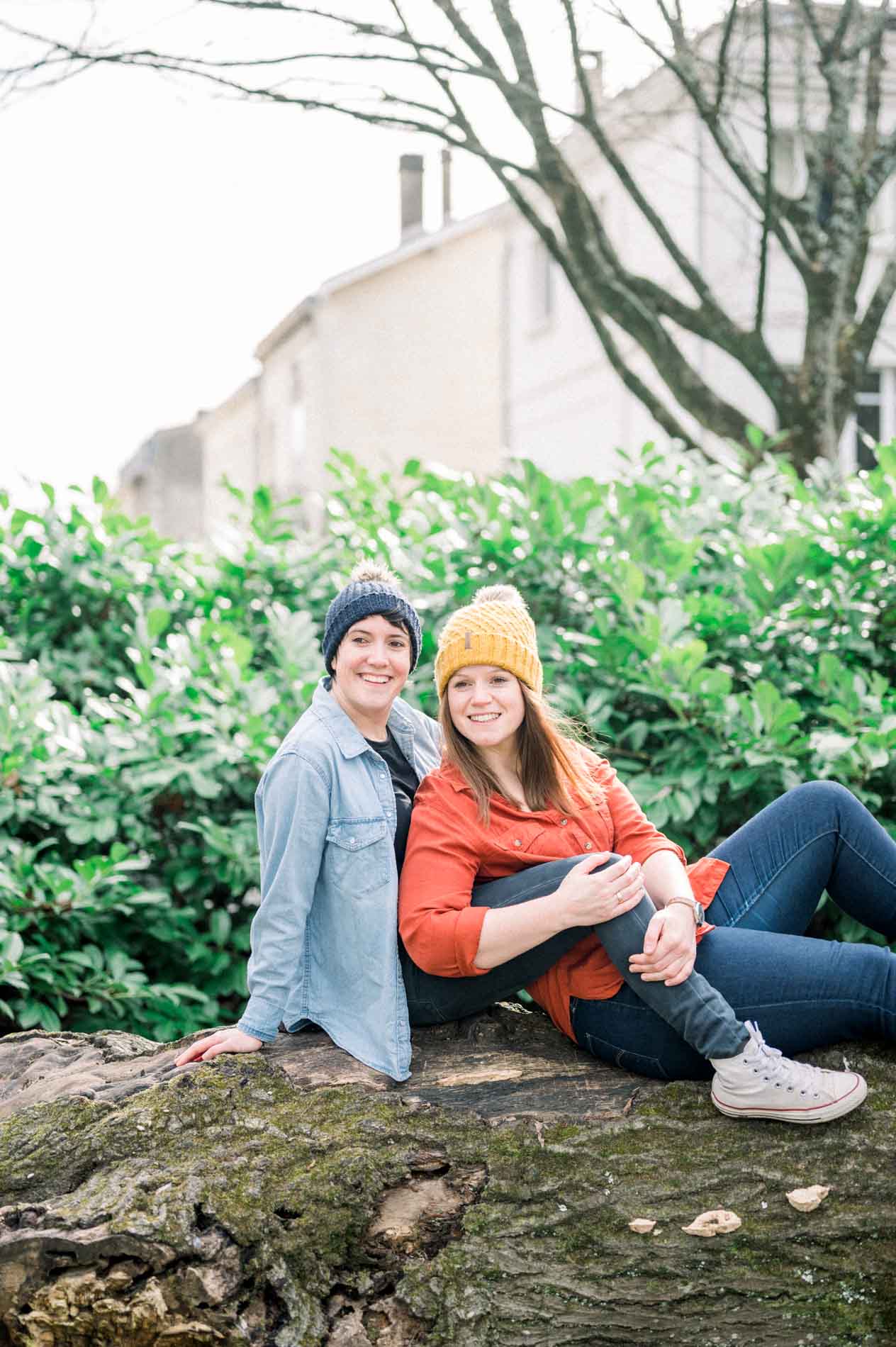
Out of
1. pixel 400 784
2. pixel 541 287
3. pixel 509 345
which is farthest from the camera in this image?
pixel 509 345

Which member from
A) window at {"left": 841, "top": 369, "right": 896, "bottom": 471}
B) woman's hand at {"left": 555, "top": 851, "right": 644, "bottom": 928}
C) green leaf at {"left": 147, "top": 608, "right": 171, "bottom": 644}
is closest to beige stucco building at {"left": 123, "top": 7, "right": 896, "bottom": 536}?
window at {"left": 841, "top": 369, "right": 896, "bottom": 471}

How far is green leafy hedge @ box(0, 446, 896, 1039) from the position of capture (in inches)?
160

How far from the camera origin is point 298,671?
178 inches

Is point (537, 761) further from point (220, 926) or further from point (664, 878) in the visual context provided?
point (220, 926)

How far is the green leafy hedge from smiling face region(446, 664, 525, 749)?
104 centimetres

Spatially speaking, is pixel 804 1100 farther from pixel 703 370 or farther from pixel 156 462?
pixel 156 462

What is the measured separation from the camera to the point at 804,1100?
2.75 meters

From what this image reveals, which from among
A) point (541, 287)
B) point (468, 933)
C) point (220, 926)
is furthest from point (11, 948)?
point (541, 287)

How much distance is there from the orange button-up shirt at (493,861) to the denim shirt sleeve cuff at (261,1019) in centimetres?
38

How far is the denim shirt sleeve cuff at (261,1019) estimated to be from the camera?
3.05 metres

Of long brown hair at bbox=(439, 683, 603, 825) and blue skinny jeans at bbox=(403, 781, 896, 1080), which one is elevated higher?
long brown hair at bbox=(439, 683, 603, 825)

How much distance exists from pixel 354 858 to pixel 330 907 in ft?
0.45

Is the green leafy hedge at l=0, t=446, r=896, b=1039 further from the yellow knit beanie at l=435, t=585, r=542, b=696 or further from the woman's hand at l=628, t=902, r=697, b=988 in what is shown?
the woman's hand at l=628, t=902, r=697, b=988

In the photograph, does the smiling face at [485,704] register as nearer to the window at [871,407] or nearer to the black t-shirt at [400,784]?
the black t-shirt at [400,784]
